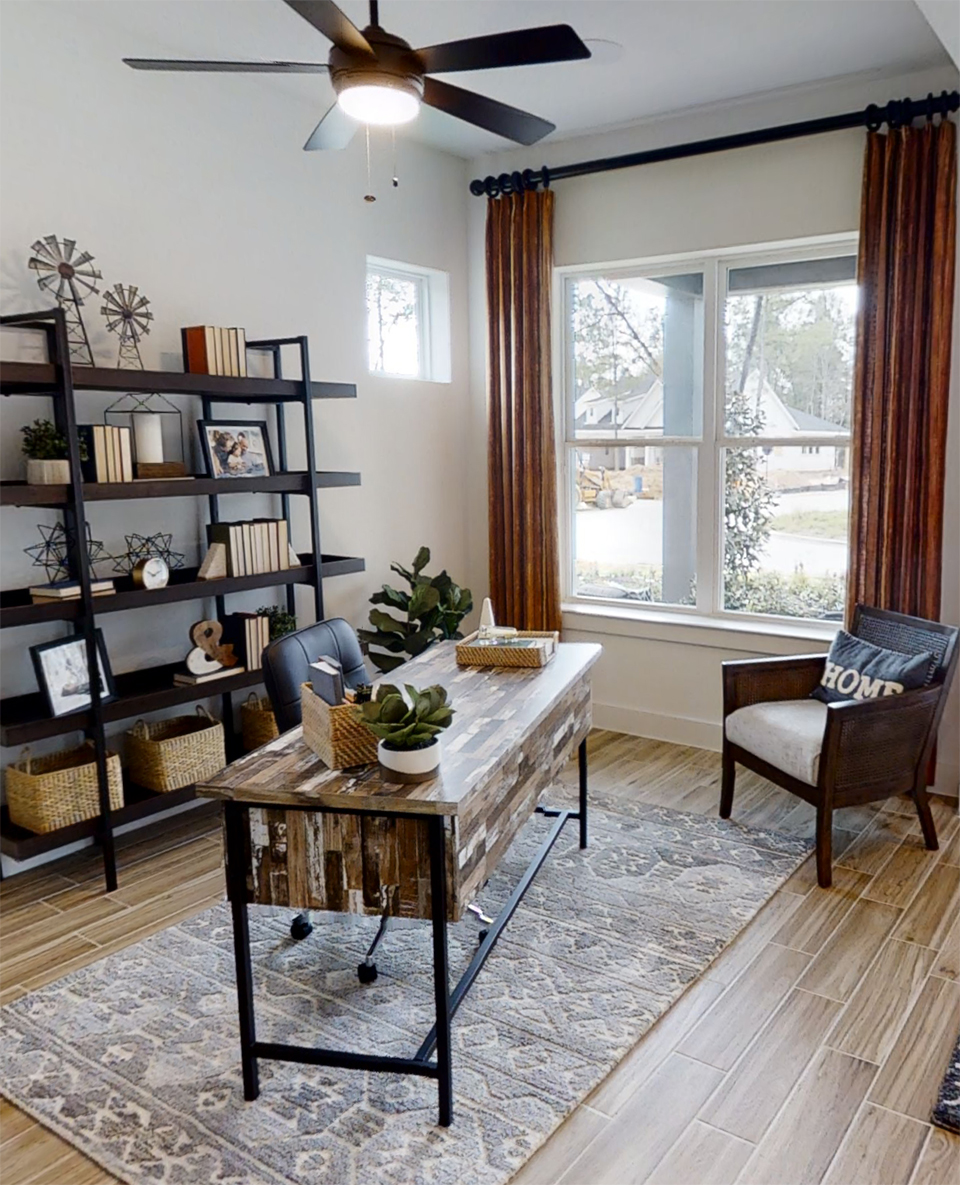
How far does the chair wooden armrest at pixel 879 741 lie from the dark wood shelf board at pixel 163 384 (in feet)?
7.65

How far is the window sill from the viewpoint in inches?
172

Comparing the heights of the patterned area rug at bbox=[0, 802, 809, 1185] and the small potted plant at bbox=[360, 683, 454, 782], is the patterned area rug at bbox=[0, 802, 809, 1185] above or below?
below

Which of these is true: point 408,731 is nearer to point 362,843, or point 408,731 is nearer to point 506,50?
point 362,843

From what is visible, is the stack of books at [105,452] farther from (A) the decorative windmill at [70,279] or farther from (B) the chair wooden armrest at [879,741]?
(B) the chair wooden armrest at [879,741]

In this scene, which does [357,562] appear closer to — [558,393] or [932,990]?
[558,393]

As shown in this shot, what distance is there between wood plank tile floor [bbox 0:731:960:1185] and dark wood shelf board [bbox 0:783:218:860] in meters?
0.23

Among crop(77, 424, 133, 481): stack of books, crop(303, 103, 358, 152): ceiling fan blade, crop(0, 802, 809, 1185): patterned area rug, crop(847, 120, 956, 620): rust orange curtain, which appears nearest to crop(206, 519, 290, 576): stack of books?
crop(77, 424, 133, 481): stack of books

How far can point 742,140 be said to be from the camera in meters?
4.14

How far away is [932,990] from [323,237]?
146 inches

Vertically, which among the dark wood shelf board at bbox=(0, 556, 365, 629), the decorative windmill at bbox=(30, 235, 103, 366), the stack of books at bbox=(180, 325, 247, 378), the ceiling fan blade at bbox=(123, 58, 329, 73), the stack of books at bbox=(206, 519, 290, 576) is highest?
the ceiling fan blade at bbox=(123, 58, 329, 73)

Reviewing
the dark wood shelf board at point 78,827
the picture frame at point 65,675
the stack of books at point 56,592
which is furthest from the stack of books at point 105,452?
the dark wood shelf board at point 78,827

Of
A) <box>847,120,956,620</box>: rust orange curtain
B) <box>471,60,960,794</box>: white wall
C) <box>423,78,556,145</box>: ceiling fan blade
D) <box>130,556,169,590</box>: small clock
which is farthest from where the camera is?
<box>471,60,960,794</box>: white wall

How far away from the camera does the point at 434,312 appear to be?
510cm

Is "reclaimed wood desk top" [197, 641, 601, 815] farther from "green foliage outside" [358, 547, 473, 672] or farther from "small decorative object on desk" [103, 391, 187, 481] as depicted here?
"green foliage outside" [358, 547, 473, 672]
